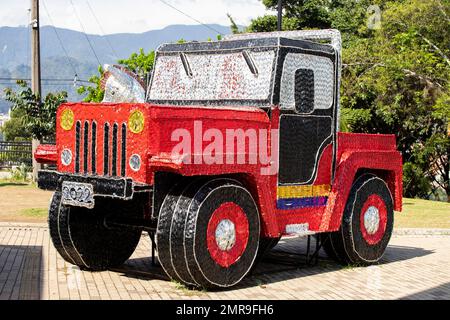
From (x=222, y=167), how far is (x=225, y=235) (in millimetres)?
693

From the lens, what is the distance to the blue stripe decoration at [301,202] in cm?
869

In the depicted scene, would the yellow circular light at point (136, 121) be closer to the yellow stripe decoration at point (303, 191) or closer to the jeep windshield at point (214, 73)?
the jeep windshield at point (214, 73)

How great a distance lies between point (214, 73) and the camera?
900 centimetres

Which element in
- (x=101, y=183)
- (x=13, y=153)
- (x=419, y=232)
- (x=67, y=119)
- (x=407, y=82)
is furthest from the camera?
(x=13, y=153)

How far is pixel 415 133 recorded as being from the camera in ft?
111

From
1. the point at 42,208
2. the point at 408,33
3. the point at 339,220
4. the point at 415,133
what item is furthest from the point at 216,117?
the point at 415,133

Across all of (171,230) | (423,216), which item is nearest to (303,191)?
(171,230)

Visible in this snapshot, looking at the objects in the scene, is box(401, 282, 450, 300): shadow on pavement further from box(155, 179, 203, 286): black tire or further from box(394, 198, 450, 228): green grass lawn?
box(394, 198, 450, 228): green grass lawn

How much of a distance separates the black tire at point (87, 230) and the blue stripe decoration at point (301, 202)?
1.54m

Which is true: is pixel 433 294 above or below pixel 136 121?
below

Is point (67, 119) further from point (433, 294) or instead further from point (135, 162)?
point (433, 294)

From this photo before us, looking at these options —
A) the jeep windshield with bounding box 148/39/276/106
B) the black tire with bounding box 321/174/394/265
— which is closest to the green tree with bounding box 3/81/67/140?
the jeep windshield with bounding box 148/39/276/106
